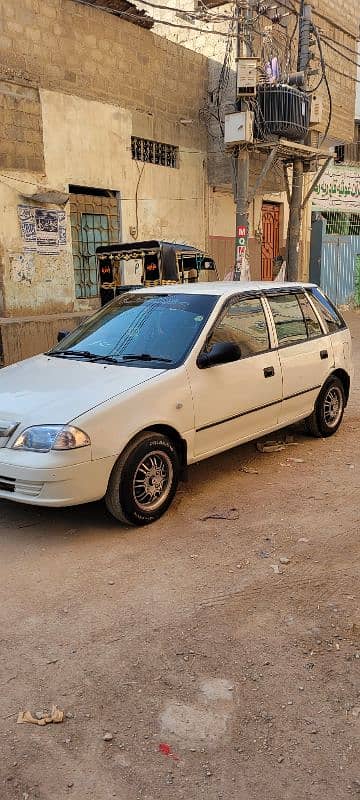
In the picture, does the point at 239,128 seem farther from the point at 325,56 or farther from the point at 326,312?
the point at 325,56

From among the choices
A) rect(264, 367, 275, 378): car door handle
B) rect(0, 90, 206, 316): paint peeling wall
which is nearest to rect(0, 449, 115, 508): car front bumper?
rect(264, 367, 275, 378): car door handle

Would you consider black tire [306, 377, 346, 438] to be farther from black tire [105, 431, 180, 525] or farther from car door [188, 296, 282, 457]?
black tire [105, 431, 180, 525]

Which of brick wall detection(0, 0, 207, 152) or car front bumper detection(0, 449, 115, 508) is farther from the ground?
brick wall detection(0, 0, 207, 152)

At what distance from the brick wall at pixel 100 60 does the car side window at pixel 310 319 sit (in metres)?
6.59

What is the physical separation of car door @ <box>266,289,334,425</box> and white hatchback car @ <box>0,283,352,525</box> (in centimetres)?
1

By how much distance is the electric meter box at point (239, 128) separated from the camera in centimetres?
1131

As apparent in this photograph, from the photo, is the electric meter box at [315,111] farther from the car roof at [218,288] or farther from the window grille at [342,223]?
the car roof at [218,288]

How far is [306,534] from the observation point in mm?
4113

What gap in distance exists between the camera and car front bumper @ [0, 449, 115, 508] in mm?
3779

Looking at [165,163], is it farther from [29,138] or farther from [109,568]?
[109,568]

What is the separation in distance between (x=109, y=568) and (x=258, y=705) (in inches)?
54.2

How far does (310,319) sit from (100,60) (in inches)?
304

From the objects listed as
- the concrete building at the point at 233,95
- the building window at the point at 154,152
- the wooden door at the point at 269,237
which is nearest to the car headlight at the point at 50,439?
the building window at the point at 154,152

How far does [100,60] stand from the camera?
11023mm
